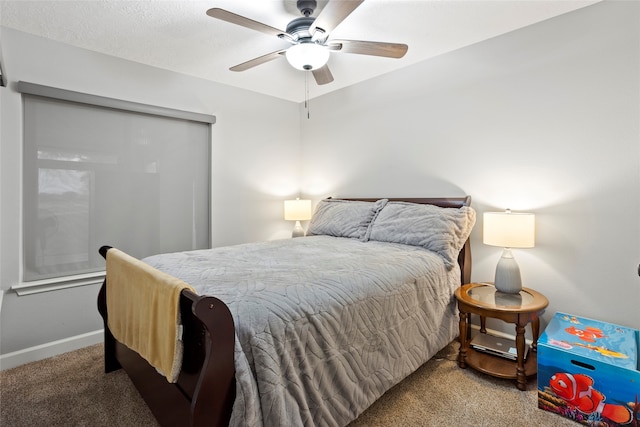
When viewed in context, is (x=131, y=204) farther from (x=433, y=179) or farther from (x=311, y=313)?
(x=433, y=179)

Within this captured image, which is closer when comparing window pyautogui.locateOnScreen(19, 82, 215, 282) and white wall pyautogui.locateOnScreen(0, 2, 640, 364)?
white wall pyautogui.locateOnScreen(0, 2, 640, 364)

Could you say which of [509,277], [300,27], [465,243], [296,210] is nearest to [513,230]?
[509,277]

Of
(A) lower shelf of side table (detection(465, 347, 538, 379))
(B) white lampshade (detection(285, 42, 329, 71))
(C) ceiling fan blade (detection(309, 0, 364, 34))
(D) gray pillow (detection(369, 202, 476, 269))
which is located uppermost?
(C) ceiling fan blade (detection(309, 0, 364, 34))

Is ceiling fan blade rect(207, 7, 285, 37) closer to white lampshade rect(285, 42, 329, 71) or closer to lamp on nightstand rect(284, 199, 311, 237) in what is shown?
white lampshade rect(285, 42, 329, 71)

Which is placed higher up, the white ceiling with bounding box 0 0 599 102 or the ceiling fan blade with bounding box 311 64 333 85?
the white ceiling with bounding box 0 0 599 102

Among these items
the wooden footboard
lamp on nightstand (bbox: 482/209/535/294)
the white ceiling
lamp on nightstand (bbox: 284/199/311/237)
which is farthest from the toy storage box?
lamp on nightstand (bbox: 284/199/311/237)

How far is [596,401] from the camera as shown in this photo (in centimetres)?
154

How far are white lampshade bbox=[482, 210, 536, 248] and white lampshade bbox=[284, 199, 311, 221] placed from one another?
2.12m

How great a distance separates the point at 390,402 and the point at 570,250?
1.58 m

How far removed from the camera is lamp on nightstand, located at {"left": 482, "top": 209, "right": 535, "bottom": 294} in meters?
2.02

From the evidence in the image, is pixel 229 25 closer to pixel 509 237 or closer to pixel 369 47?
pixel 369 47

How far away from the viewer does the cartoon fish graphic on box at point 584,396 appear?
149cm

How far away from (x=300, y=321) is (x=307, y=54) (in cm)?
163

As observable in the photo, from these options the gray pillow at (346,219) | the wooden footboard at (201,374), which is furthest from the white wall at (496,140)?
the wooden footboard at (201,374)
